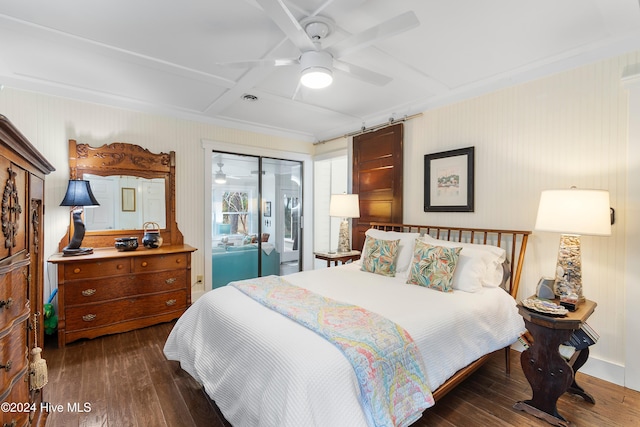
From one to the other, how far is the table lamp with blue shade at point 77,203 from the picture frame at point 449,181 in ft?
11.5

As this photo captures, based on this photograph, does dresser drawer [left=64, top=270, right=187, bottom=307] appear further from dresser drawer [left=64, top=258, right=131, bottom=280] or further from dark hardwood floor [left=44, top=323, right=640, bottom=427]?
dark hardwood floor [left=44, top=323, right=640, bottom=427]

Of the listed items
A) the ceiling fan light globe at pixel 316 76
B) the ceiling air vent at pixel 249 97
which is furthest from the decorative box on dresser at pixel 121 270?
the ceiling fan light globe at pixel 316 76

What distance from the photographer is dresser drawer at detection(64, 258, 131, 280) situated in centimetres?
272

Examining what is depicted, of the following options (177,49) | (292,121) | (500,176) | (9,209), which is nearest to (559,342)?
(500,176)

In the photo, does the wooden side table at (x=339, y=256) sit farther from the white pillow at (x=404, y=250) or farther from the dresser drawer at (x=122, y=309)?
the dresser drawer at (x=122, y=309)

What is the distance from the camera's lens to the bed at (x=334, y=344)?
1265mm

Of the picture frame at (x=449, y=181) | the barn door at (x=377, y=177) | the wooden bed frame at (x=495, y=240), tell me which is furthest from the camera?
the barn door at (x=377, y=177)

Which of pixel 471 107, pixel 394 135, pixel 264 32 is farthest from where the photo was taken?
pixel 394 135

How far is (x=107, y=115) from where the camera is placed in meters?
3.29

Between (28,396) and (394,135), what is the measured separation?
371 centimetres

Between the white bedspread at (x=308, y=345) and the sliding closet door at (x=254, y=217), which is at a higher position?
the sliding closet door at (x=254, y=217)

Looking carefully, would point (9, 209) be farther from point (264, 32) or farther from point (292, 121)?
point (292, 121)

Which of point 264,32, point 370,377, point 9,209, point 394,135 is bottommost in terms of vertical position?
point 370,377

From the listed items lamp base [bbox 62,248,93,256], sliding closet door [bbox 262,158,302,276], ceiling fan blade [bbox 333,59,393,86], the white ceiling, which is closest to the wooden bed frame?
the white ceiling
